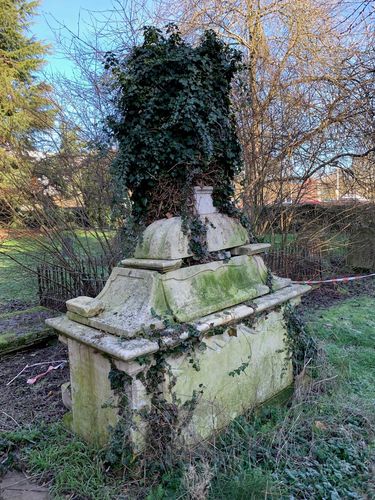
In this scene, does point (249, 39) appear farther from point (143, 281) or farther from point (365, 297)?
point (143, 281)

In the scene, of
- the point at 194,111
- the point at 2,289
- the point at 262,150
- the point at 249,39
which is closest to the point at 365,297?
the point at 262,150

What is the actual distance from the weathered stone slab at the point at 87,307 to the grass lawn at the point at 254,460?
0.92 m

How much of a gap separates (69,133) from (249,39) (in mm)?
3825

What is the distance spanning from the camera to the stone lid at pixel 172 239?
8.18 feet

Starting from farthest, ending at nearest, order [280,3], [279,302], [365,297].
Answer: [365,297]
[280,3]
[279,302]

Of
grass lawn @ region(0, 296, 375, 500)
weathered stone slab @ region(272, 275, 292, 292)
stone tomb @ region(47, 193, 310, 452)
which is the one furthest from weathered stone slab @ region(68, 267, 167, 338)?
weathered stone slab @ region(272, 275, 292, 292)

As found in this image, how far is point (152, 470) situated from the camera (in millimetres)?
2189

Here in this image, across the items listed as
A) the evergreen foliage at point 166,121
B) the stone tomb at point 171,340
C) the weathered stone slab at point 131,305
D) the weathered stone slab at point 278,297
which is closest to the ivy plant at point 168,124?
the evergreen foliage at point 166,121

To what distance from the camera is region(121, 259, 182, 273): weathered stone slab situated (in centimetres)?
238

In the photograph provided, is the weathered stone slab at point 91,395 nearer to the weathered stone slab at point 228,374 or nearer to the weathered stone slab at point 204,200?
the weathered stone slab at point 228,374

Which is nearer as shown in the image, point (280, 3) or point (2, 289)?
point (280, 3)

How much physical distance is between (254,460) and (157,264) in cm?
142

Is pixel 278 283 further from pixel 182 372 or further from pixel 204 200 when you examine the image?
pixel 182 372

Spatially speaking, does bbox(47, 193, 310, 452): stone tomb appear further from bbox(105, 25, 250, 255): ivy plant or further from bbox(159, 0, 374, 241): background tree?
bbox(159, 0, 374, 241): background tree
